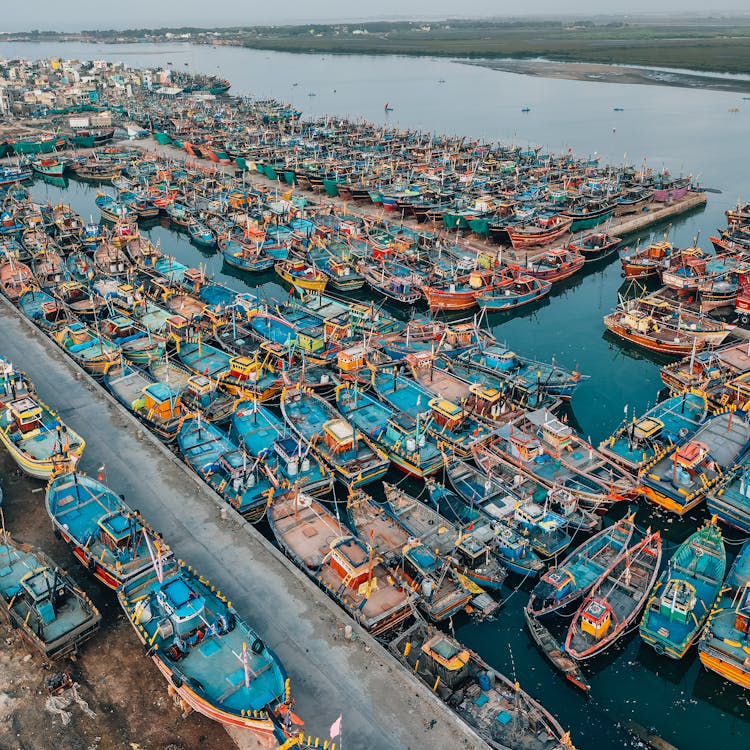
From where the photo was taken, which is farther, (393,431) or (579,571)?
(393,431)

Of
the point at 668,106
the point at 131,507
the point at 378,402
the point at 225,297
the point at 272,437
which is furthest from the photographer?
the point at 668,106

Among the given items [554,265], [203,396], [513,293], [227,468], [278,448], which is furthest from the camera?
[554,265]

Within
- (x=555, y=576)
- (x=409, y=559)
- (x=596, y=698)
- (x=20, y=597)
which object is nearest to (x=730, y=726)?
(x=596, y=698)

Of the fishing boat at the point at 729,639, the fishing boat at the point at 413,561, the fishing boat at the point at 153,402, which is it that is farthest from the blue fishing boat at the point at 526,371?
the fishing boat at the point at 153,402

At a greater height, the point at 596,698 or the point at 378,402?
the point at 378,402

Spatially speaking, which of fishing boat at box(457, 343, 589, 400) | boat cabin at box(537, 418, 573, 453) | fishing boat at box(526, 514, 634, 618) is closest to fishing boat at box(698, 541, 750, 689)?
fishing boat at box(526, 514, 634, 618)

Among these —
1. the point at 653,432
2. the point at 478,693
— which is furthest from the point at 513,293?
the point at 478,693

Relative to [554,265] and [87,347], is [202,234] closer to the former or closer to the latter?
[87,347]

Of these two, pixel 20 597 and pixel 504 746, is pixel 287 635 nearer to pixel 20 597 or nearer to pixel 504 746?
pixel 504 746
